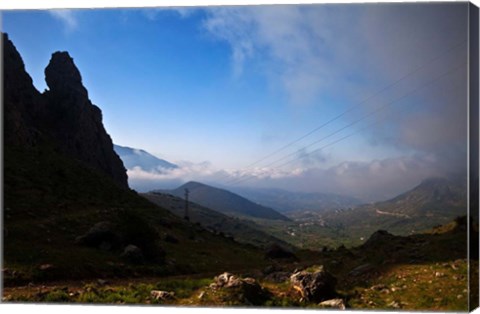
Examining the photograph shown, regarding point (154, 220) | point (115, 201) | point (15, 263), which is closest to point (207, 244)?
point (154, 220)

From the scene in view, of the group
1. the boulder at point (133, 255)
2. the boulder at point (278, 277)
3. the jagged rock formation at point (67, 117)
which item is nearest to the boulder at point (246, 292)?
the boulder at point (278, 277)

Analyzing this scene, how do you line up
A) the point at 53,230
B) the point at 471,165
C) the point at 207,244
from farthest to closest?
the point at 207,244 < the point at 53,230 < the point at 471,165

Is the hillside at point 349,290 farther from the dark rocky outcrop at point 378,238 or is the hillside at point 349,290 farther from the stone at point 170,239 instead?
the stone at point 170,239

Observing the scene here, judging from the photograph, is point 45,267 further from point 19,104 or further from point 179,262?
point 19,104

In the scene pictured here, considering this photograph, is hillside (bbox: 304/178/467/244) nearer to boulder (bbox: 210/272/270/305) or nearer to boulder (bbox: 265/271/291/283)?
boulder (bbox: 265/271/291/283)

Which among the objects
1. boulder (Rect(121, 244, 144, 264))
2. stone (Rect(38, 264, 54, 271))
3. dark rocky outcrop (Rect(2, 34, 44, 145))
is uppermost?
dark rocky outcrop (Rect(2, 34, 44, 145))

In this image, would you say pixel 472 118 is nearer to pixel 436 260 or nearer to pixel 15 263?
pixel 436 260

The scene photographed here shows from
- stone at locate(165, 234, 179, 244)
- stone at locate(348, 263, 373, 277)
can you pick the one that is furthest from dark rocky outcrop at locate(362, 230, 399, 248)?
stone at locate(165, 234, 179, 244)
